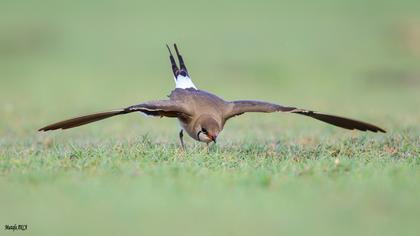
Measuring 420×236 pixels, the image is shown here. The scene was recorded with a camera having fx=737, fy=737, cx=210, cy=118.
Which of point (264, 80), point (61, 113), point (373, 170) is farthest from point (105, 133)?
point (264, 80)

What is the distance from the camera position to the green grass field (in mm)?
→ 4820

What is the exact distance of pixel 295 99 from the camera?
44.2ft

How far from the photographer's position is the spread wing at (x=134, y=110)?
265 inches

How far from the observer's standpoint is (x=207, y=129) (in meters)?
7.09

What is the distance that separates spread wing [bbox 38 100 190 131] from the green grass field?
0.26 m

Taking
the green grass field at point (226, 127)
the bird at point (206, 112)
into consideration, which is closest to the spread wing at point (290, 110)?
the bird at point (206, 112)

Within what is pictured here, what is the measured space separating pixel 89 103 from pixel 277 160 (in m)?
6.71

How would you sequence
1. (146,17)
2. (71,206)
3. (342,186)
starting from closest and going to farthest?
(71,206) → (342,186) → (146,17)

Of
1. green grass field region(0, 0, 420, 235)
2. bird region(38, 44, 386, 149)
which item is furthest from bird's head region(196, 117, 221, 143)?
green grass field region(0, 0, 420, 235)

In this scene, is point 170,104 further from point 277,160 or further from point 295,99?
point 295,99

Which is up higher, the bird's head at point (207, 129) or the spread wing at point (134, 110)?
the spread wing at point (134, 110)

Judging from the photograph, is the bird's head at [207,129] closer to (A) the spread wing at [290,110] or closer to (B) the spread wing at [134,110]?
(B) the spread wing at [134,110]

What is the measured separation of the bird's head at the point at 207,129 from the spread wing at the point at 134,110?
0.77 feet

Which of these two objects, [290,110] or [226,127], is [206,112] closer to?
[290,110]
